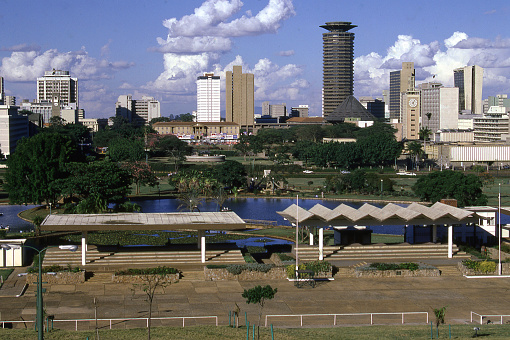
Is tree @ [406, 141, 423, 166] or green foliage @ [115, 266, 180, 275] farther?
tree @ [406, 141, 423, 166]

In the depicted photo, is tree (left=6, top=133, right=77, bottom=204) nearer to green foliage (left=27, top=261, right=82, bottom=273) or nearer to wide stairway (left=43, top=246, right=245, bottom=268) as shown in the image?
wide stairway (left=43, top=246, right=245, bottom=268)

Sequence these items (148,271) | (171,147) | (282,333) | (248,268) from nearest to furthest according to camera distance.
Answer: (282,333)
(148,271)
(248,268)
(171,147)

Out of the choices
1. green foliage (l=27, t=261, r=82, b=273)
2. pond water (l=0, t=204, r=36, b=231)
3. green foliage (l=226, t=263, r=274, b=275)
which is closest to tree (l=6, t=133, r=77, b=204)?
pond water (l=0, t=204, r=36, b=231)

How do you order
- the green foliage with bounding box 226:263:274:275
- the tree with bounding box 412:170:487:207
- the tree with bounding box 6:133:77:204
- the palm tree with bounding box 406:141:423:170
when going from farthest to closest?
the palm tree with bounding box 406:141:423:170
the tree with bounding box 6:133:77:204
the tree with bounding box 412:170:487:207
the green foliage with bounding box 226:263:274:275

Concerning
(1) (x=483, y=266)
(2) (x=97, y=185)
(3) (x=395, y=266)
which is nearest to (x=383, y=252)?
(3) (x=395, y=266)

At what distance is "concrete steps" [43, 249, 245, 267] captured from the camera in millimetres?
43938

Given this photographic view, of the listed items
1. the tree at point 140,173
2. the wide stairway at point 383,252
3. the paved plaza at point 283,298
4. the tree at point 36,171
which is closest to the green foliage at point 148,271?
the paved plaza at point 283,298

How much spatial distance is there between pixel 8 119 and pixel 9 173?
91.2 m

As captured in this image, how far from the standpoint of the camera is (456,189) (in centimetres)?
7256

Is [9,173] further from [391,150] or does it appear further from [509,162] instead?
[509,162]

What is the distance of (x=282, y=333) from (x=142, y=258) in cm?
1771

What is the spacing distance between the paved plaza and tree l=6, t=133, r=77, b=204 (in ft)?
110

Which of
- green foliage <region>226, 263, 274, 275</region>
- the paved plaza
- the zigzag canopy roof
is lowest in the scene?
the paved plaza

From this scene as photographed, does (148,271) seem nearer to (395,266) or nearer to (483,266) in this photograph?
(395,266)
